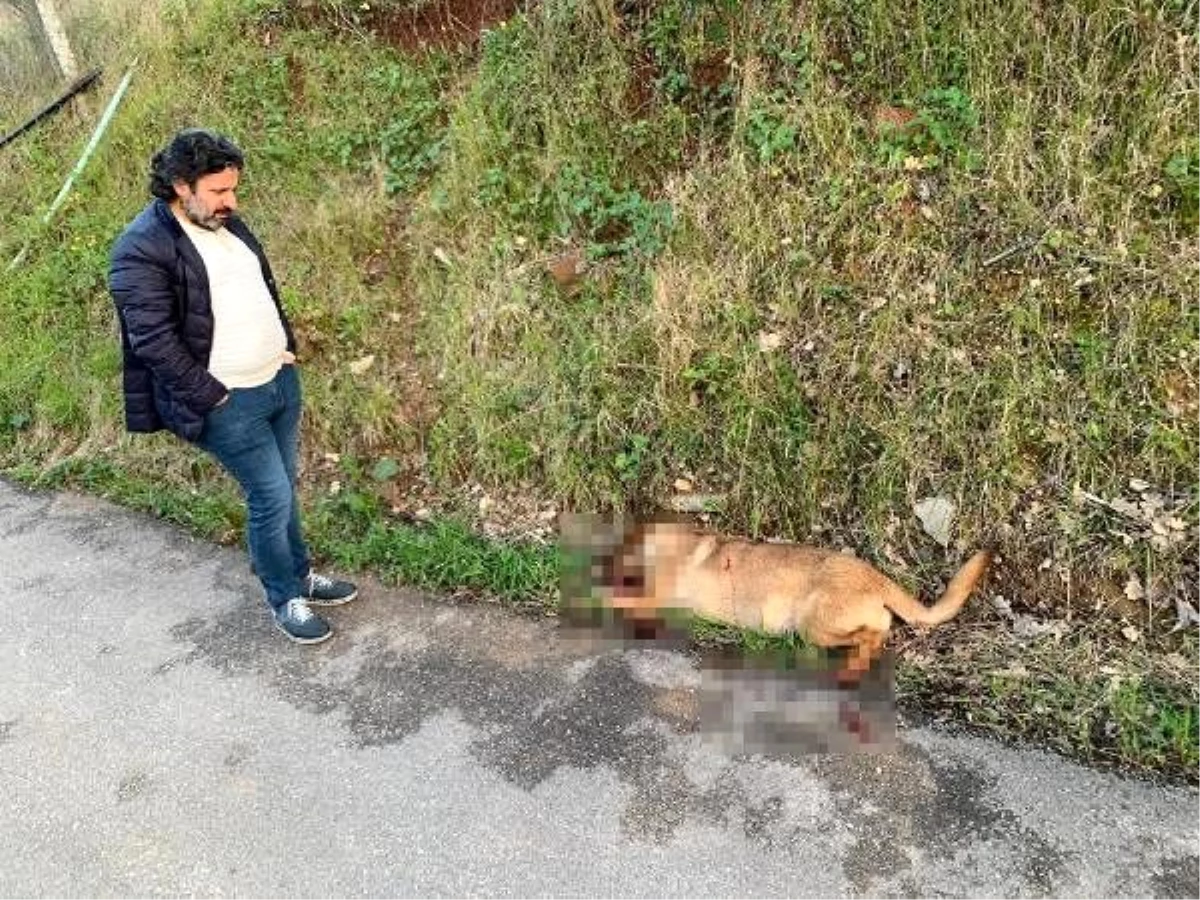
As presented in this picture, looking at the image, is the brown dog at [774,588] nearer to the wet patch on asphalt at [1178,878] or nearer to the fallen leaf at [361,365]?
the wet patch on asphalt at [1178,878]

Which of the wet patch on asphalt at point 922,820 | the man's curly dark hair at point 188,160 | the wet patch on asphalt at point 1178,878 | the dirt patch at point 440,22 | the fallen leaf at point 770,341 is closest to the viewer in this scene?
the wet patch on asphalt at point 1178,878

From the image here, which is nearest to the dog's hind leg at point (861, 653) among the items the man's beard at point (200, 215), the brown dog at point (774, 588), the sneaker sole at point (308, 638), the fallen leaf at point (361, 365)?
the brown dog at point (774, 588)

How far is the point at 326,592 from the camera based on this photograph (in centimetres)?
364

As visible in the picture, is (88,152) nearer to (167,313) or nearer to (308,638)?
(167,313)

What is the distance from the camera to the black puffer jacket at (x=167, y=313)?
2.76m

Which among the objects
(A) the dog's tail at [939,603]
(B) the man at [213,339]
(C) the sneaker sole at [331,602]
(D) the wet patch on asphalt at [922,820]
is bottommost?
(D) the wet patch on asphalt at [922,820]

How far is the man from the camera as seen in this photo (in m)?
2.77

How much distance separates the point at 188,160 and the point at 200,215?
178 mm

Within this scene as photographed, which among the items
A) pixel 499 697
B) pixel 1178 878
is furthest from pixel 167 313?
pixel 1178 878

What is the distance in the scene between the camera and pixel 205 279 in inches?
113

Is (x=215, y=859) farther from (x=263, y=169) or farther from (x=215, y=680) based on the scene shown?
(x=263, y=169)

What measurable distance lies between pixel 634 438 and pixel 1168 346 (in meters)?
1.95

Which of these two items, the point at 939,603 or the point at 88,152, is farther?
the point at 88,152

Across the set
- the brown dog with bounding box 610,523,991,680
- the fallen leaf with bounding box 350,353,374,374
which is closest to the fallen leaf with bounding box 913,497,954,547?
the brown dog with bounding box 610,523,991,680
